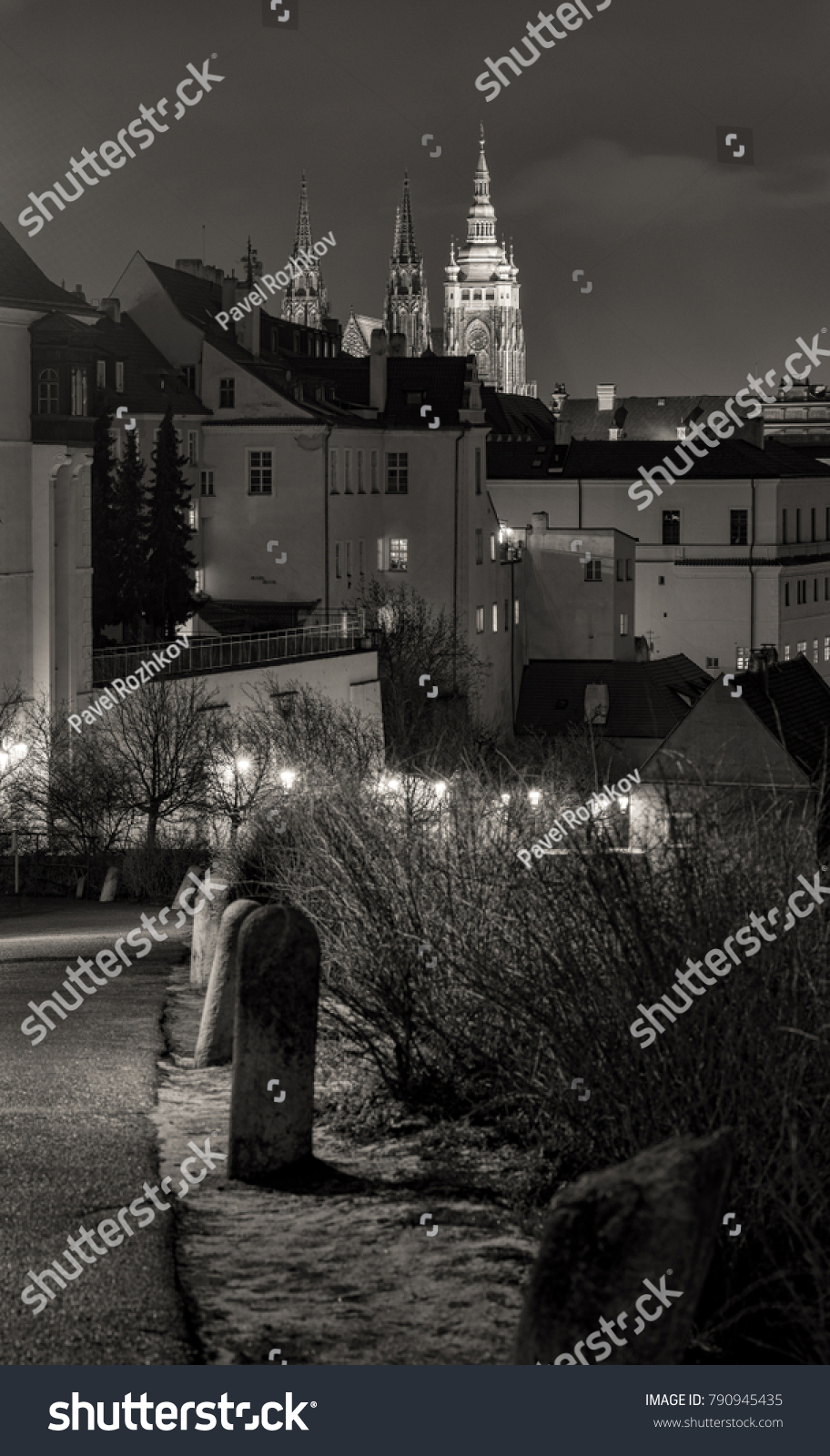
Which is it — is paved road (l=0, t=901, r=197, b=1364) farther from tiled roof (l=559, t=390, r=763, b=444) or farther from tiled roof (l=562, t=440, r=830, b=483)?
tiled roof (l=559, t=390, r=763, b=444)

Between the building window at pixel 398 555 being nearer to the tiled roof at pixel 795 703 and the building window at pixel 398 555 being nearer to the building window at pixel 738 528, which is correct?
the building window at pixel 738 528

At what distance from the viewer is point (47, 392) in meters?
42.7

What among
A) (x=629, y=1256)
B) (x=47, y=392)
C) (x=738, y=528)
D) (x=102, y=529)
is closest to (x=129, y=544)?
(x=102, y=529)

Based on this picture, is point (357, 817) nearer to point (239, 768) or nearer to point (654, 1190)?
point (654, 1190)

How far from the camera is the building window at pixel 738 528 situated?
9062 cm

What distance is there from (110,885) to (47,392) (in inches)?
541

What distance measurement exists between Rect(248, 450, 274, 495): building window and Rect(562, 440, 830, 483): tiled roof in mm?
25406

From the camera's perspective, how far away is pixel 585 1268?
732 cm

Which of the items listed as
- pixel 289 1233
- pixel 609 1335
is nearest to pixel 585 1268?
pixel 609 1335

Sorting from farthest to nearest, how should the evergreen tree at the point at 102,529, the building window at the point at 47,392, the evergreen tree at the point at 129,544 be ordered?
1. the evergreen tree at the point at 129,544
2. the evergreen tree at the point at 102,529
3. the building window at the point at 47,392

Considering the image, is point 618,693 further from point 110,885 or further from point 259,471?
point 110,885

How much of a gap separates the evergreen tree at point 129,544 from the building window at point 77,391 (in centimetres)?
988

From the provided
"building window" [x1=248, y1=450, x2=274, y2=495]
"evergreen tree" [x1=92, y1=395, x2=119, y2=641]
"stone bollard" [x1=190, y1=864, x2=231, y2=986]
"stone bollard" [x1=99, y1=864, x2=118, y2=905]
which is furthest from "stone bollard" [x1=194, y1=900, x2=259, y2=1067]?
"building window" [x1=248, y1=450, x2=274, y2=495]

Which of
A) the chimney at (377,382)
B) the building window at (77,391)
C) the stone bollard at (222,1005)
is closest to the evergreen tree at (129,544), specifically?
the building window at (77,391)
